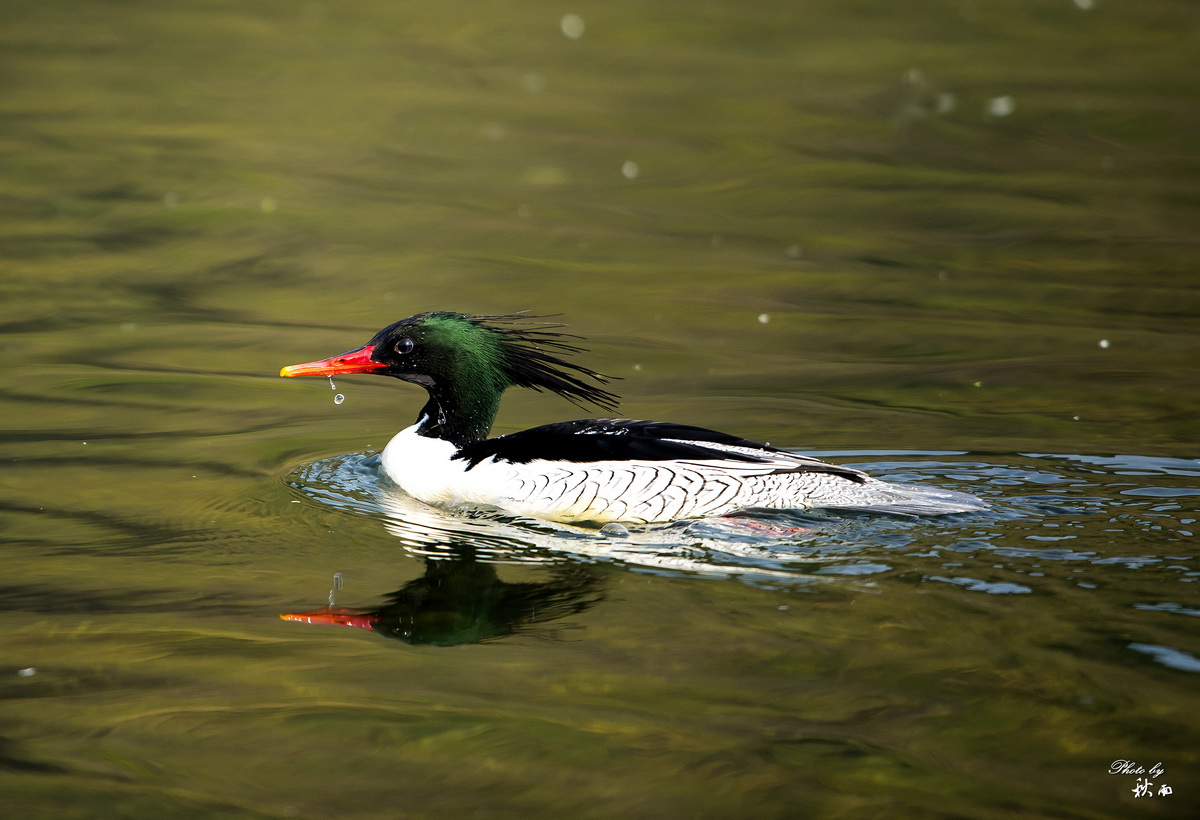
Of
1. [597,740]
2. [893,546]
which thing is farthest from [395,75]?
[597,740]

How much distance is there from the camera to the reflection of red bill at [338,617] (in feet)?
18.1

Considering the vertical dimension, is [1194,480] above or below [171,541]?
above

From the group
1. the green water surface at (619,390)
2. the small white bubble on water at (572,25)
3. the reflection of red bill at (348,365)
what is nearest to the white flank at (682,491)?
the green water surface at (619,390)

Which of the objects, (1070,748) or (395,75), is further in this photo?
(395,75)

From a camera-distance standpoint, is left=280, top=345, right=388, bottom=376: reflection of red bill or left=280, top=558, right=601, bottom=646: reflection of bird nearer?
left=280, top=558, right=601, bottom=646: reflection of bird

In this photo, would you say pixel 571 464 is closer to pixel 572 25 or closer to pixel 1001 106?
pixel 1001 106

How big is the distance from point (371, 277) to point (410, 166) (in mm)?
3220

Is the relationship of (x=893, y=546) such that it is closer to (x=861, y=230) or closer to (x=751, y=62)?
(x=861, y=230)

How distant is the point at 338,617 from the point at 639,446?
1.67 meters

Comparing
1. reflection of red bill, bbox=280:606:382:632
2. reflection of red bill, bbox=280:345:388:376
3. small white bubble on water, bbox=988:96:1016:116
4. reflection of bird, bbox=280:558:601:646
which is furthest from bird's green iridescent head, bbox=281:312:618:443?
small white bubble on water, bbox=988:96:1016:116

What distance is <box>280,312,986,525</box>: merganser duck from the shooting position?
21.0ft

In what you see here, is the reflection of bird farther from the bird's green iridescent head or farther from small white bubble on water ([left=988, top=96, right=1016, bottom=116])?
small white bubble on water ([left=988, top=96, right=1016, bottom=116])

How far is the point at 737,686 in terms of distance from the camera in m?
4.88

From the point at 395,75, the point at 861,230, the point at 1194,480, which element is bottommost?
the point at 1194,480
